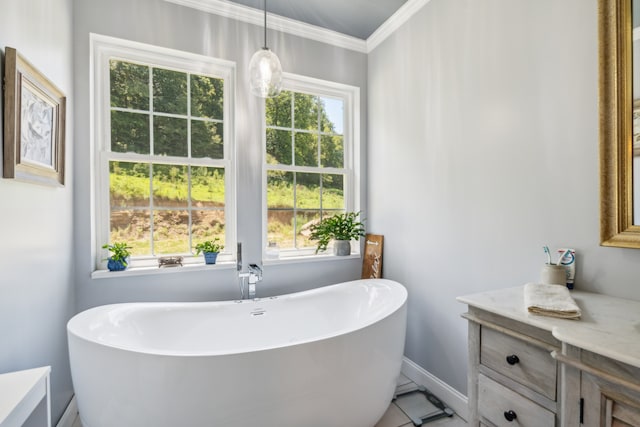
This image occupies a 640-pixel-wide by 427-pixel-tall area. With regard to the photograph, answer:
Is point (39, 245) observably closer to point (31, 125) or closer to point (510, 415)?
point (31, 125)

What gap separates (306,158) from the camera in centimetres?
278

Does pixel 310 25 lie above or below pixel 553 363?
above

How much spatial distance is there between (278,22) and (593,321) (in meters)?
2.73

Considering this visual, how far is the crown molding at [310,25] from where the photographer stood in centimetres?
226

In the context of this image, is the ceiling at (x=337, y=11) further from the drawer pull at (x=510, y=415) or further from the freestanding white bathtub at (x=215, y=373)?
the drawer pull at (x=510, y=415)

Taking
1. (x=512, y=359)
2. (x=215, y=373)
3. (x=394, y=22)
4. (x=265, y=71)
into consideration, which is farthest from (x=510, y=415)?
(x=394, y=22)

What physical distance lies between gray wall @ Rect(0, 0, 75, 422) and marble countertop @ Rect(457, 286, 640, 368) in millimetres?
1885

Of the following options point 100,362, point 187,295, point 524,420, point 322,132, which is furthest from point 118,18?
point 524,420

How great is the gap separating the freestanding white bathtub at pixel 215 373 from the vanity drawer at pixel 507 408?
1.78ft

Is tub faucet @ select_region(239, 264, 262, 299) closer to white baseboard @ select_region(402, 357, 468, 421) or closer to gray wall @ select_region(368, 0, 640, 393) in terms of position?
gray wall @ select_region(368, 0, 640, 393)

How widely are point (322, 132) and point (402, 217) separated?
109cm

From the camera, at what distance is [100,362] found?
1306 mm

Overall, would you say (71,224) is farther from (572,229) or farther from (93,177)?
(572,229)

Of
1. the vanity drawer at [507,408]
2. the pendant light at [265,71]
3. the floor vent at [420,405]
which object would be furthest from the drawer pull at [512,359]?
the pendant light at [265,71]
